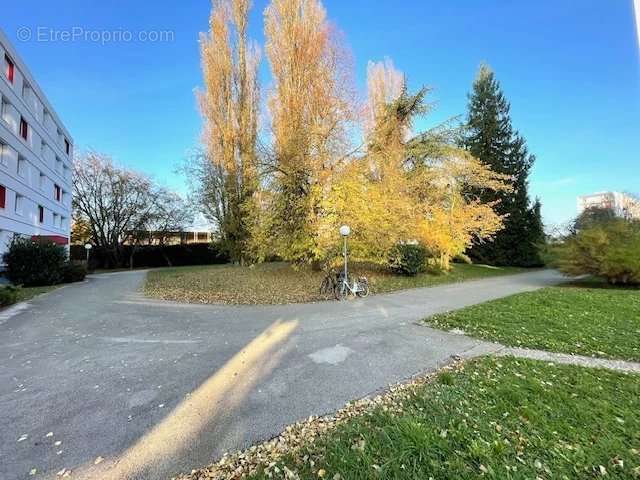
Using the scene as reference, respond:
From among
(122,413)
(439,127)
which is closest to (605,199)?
(439,127)

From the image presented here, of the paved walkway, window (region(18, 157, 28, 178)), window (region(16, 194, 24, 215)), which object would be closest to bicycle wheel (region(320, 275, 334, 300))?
the paved walkway

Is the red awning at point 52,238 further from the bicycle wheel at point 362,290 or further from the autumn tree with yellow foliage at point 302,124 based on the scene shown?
the bicycle wheel at point 362,290

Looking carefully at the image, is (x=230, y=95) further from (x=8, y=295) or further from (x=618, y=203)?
(x=618, y=203)

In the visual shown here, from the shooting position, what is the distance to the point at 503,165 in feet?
85.4

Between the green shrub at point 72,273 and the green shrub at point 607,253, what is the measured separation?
71.1 feet

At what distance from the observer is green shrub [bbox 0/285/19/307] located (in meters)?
8.50

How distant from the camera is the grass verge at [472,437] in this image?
85.0 inches

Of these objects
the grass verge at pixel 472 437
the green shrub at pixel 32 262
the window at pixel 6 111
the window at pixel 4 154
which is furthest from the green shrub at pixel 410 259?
the window at pixel 6 111

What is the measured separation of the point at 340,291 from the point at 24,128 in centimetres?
2263

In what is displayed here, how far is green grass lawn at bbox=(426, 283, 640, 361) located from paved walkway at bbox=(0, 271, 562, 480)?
2.18 feet

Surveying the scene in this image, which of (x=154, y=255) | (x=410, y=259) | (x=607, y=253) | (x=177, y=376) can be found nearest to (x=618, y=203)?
(x=607, y=253)

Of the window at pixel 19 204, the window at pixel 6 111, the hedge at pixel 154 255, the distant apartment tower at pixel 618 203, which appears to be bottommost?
the hedge at pixel 154 255

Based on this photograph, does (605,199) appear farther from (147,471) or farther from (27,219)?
(27,219)

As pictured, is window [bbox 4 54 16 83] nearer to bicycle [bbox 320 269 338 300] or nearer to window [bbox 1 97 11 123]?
window [bbox 1 97 11 123]
